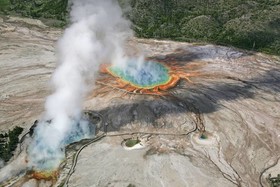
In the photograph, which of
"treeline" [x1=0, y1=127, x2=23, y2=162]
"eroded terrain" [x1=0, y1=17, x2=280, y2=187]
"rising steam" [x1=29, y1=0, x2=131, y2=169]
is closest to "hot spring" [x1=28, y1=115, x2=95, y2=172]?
"rising steam" [x1=29, y1=0, x2=131, y2=169]

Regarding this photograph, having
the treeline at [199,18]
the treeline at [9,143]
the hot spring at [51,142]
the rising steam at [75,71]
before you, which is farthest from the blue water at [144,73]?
the treeline at [9,143]

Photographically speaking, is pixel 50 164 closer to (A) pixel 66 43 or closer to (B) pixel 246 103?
(A) pixel 66 43

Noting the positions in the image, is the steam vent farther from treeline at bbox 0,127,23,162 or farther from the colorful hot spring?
treeline at bbox 0,127,23,162

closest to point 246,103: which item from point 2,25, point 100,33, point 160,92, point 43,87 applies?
point 160,92

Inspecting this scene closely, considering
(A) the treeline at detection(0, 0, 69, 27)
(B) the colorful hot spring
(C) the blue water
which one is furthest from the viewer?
(A) the treeline at detection(0, 0, 69, 27)

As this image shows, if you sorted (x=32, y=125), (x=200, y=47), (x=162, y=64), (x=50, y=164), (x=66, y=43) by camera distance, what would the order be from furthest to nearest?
1. (x=200, y=47)
2. (x=162, y=64)
3. (x=66, y=43)
4. (x=32, y=125)
5. (x=50, y=164)

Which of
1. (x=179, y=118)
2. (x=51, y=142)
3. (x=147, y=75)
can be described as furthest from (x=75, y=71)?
(x=147, y=75)
